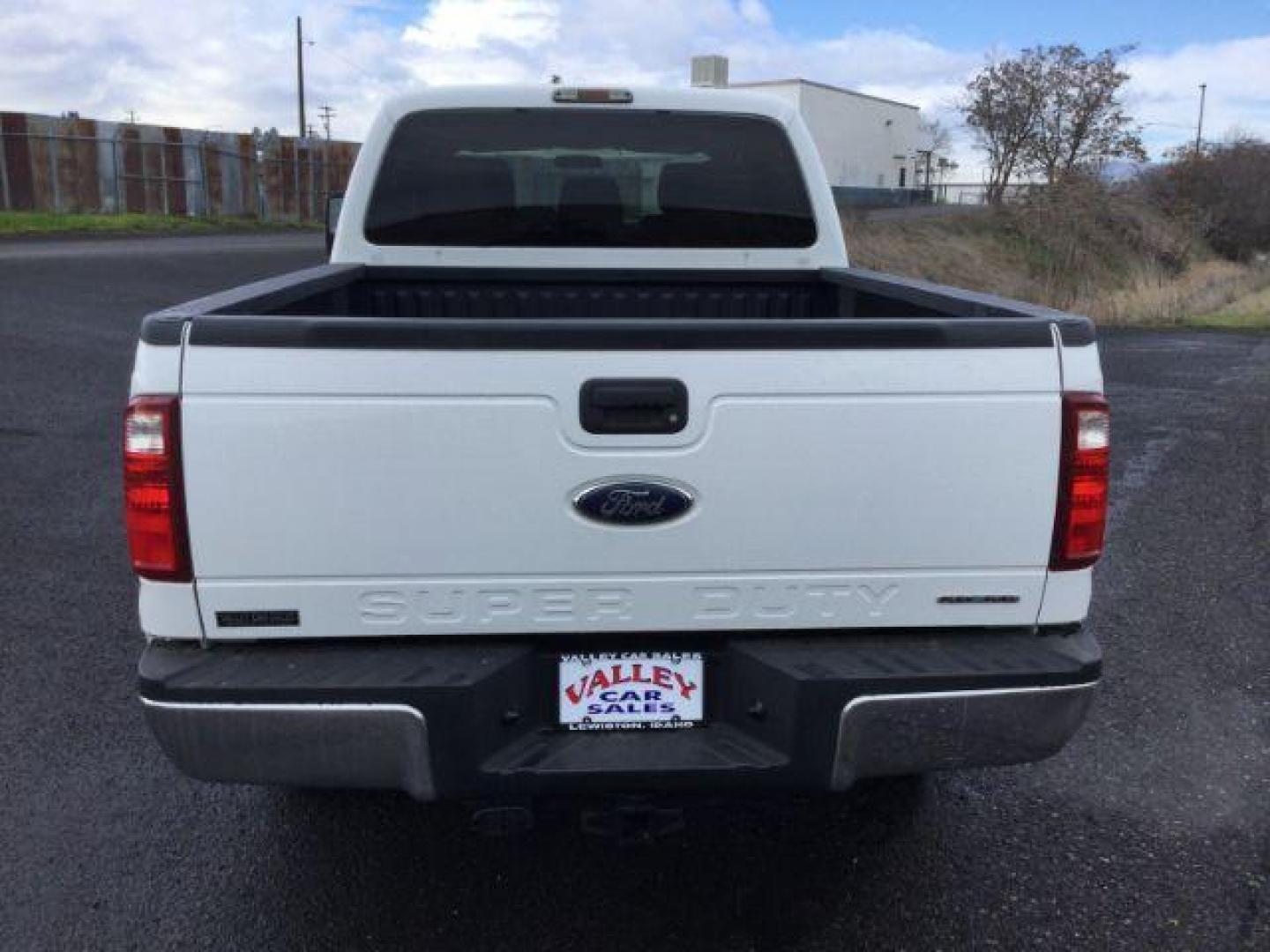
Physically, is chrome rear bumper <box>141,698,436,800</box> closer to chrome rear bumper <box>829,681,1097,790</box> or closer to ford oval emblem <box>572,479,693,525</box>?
ford oval emblem <box>572,479,693,525</box>

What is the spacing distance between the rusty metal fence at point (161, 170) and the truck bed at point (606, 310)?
3278 cm

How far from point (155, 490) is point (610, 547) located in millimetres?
944

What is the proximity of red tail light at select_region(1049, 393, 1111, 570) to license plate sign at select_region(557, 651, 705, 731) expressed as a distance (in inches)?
33.6

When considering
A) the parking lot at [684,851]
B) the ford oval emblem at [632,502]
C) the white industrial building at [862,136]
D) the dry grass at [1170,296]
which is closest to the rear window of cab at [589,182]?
the parking lot at [684,851]

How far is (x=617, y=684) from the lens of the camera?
8.46ft

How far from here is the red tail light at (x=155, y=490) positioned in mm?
2330

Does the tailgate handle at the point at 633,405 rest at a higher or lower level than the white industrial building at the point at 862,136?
lower

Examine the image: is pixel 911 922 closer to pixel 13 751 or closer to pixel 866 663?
pixel 866 663

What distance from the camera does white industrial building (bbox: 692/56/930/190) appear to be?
172ft

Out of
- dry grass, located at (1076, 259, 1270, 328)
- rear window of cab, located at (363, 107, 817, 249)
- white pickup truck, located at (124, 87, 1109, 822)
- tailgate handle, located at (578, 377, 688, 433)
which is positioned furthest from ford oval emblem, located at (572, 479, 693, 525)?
dry grass, located at (1076, 259, 1270, 328)

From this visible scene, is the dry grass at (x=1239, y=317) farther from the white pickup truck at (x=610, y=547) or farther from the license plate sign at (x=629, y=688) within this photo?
the license plate sign at (x=629, y=688)

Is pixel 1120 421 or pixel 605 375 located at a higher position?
pixel 605 375

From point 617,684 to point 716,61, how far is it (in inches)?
180

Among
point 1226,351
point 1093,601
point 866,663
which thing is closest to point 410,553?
point 866,663
